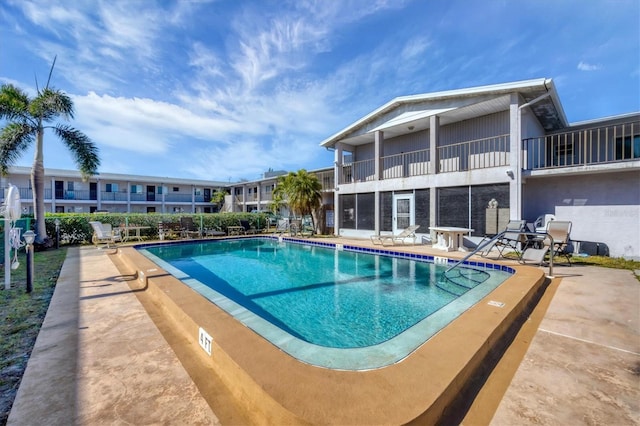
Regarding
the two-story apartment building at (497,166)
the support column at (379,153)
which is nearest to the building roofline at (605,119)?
the two-story apartment building at (497,166)

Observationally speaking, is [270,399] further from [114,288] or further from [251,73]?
[251,73]

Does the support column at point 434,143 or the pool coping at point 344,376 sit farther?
the support column at point 434,143

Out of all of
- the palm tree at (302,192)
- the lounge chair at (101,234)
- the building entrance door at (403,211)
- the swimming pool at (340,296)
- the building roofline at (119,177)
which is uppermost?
the building roofline at (119,177)

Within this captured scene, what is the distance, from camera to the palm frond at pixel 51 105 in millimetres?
10570

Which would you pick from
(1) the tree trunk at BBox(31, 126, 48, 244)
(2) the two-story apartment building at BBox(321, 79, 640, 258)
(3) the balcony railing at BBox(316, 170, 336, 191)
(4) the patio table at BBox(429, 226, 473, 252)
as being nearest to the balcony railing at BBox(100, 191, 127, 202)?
(1) the tree trunk at BBox(31, 126, 48, 244)

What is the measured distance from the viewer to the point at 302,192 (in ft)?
52.5

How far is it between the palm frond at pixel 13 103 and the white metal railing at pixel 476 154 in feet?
54.8

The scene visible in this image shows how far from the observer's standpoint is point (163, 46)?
31.8 ft

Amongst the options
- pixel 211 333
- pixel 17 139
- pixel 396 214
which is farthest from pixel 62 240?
pixel 396 214

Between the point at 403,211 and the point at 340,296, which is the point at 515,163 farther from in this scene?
the point at 340,296

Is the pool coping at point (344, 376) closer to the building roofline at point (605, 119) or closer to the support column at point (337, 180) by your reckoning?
the building roofline at point (605, 119)

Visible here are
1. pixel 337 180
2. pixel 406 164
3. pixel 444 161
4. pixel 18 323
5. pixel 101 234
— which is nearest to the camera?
pixel 18 323

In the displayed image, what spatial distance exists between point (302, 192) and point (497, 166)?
385 inches

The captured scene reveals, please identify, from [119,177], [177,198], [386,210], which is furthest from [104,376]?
[177,198]
